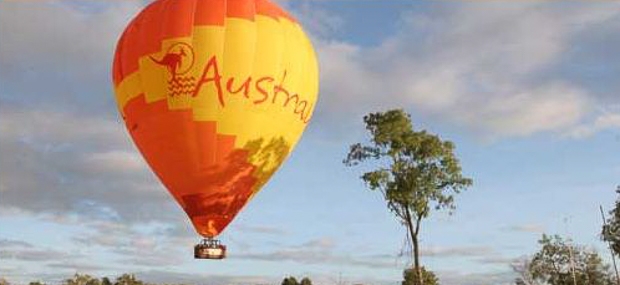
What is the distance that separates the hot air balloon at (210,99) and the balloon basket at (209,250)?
0.04m

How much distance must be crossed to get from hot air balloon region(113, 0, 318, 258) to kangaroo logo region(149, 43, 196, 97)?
4cm

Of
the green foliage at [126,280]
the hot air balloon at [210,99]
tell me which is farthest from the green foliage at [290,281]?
the hot air balloon at [210,99]

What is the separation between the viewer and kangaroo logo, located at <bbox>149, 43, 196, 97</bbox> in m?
28.1

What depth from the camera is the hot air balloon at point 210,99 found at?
1110 inches

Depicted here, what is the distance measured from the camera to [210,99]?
28031mm

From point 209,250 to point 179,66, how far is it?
6.84 metres

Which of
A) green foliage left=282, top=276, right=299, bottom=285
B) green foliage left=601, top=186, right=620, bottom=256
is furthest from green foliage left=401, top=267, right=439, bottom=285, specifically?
green foliage left=282, top=276, right=299, bottom=285

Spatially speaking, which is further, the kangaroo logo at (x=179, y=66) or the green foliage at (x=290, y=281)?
Answer: the green foliage at (x=290, y=281)

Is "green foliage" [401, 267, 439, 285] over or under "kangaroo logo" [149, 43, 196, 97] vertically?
under

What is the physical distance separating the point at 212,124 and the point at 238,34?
11.4 ft

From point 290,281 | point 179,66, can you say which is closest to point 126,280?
point 290,281

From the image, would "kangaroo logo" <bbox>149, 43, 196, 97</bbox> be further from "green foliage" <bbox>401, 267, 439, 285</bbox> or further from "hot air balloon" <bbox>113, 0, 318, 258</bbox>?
"green foliage" <bbox>401, 267, 439, 285</bbox>

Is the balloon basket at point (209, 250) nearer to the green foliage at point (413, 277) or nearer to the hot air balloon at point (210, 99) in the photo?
the hot air balloon at point (210, 99)

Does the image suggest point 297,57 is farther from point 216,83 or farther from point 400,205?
point 400,205
